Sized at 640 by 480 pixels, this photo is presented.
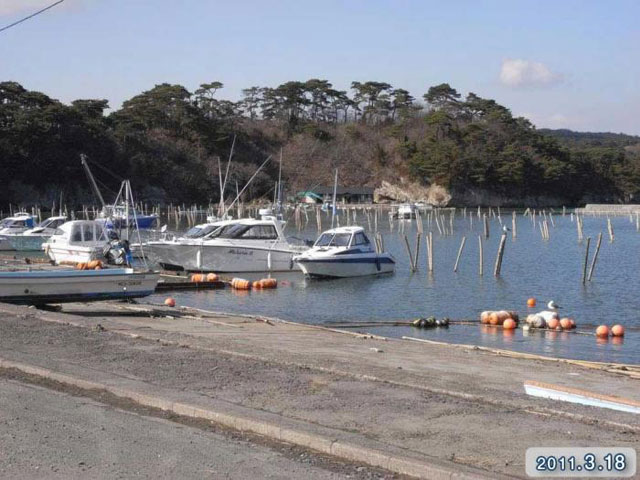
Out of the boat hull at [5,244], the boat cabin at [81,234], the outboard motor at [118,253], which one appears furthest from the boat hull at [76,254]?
the boat hull at [5,244]

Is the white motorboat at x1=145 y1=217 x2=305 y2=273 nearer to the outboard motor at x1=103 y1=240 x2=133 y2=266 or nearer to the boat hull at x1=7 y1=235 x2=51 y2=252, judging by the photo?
the outboard motor at x1=103 y1=240 x2=133 y2=266

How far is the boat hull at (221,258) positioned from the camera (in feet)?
141

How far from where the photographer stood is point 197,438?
8984 millimetres

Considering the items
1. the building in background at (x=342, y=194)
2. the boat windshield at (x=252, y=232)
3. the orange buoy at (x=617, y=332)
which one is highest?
the building in background at (x=342, y=194)

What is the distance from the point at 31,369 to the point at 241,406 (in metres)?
3.75

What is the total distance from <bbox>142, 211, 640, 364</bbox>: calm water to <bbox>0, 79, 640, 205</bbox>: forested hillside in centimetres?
6501

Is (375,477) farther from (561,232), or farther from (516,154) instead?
(516,154)

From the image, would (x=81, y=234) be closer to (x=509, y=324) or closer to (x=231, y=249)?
(x=231, y=249)

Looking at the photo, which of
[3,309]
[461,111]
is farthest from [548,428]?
[461,111]

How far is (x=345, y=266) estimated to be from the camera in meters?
42.9

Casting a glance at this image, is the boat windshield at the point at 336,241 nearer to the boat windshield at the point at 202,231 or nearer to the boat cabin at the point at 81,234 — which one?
the boat windshield at the point at 202,231

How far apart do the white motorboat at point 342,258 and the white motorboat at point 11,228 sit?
2225cm

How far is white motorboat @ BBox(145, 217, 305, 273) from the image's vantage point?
43.1m

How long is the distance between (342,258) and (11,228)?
25.6m
